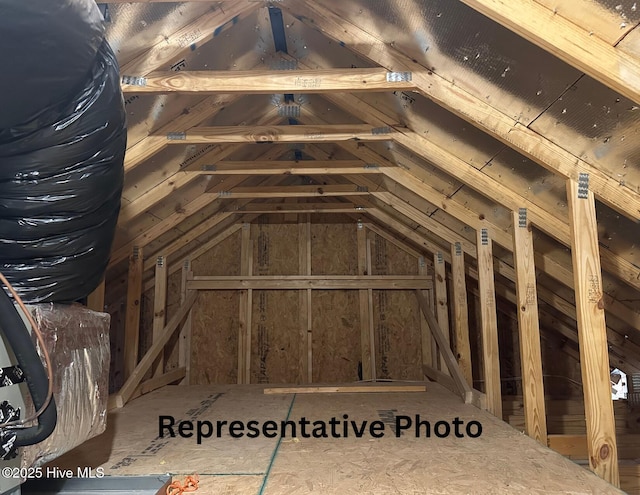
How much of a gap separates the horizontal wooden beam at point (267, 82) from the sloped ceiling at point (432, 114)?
0.07 ft

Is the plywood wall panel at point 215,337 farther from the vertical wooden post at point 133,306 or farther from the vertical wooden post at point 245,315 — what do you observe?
the vertical wooden post at point 133,306

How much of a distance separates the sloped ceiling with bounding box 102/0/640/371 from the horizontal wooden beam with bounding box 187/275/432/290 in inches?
50.2

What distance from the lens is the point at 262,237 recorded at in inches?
250

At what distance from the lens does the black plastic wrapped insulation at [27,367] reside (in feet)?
3.91

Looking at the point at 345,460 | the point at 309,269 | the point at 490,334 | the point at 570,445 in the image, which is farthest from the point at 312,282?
the point at 345,460

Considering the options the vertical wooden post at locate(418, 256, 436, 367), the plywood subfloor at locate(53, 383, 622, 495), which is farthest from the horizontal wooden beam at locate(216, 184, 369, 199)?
the plywood subfloor at locate(53, 383, 622, 495)

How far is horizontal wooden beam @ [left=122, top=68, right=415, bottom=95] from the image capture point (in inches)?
98.7

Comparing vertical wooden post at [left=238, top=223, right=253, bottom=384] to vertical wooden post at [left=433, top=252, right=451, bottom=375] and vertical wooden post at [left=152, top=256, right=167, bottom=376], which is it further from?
vertical wooden post at [left=433, top=252, right=451, bottom=375]

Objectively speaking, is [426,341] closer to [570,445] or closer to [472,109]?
[570,445]

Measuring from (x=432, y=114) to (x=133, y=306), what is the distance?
3502 mm

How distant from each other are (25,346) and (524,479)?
199cm

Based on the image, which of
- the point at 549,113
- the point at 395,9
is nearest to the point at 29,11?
the point at 395,9

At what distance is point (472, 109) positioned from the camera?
241 cm

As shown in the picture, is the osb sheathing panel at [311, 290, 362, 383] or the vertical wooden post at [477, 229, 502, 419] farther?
the osb sheathing panel at [311, 290, 362, 383]
